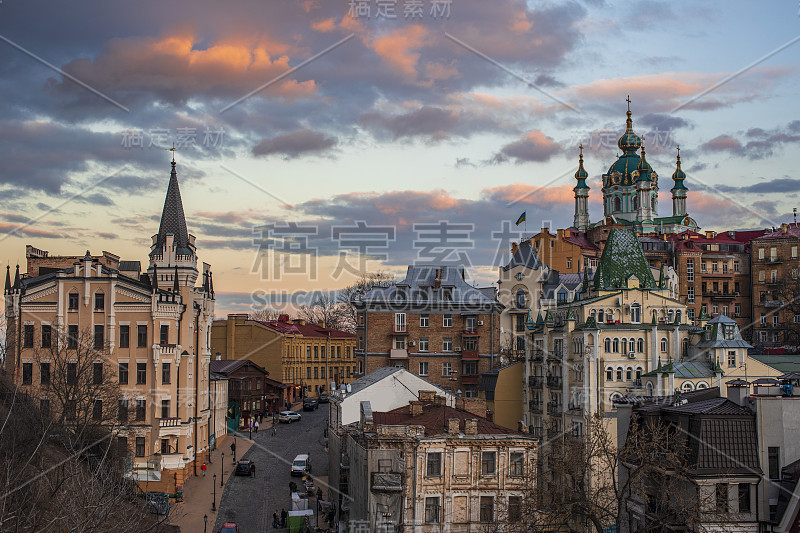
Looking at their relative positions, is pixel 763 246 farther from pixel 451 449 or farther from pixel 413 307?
pixel 451 449

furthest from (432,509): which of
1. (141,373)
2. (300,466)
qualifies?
(141,373)

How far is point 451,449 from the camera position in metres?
37.2

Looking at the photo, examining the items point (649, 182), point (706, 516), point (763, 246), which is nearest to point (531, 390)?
point (706, 516)

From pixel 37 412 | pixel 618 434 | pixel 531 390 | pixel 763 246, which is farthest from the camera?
pixel 763 246

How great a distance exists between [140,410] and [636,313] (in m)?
35.8

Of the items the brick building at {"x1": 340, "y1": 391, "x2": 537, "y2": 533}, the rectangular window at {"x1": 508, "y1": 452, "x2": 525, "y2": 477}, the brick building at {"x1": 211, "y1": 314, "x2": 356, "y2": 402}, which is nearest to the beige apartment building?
the brick building at {"x1": 340, "y1": 391, "x2": 537, "y2": 533}

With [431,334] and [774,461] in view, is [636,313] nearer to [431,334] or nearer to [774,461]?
[431,334]

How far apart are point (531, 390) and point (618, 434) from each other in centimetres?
2646

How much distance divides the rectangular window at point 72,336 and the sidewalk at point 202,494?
11.4m

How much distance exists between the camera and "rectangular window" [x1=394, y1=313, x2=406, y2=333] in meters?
70.2

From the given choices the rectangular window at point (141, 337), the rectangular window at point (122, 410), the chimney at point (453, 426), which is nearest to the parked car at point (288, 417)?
the rectangular window at point (122, 410)

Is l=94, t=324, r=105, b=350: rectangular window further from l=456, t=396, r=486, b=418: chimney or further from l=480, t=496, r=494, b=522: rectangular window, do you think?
l=480, t=496, r=494, b=522: rectangular window

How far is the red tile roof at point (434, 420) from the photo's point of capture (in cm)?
3856

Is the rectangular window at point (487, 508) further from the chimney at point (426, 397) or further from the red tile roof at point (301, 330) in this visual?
the red tile roof at point (301, 330)
